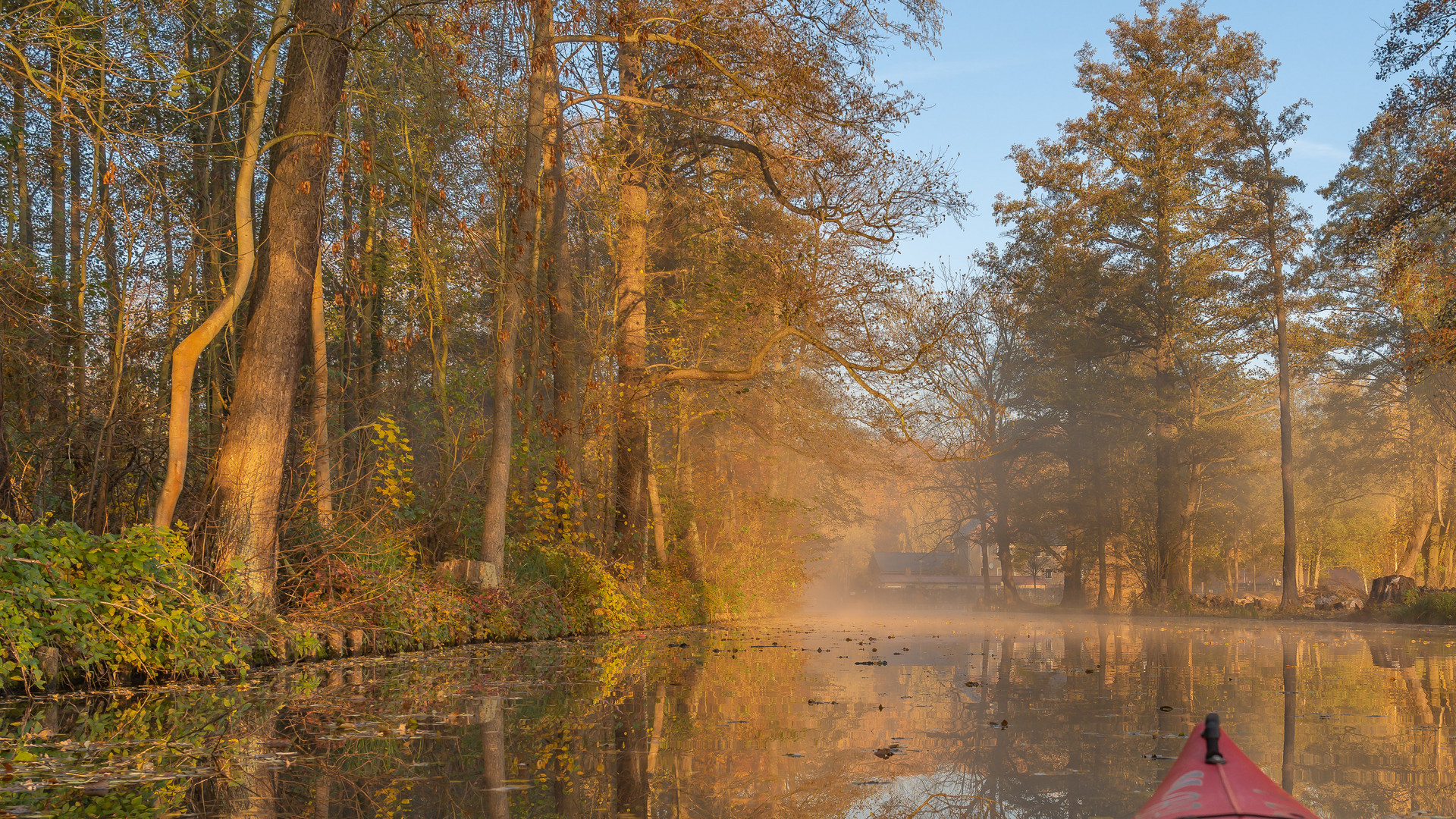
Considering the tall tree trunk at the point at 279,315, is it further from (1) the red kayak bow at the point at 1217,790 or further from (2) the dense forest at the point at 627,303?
(1) the red kayak bow at the point at 1217,790

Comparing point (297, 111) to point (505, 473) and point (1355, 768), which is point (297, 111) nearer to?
point (505, 473)

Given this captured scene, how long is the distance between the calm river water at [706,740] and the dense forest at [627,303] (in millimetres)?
2852

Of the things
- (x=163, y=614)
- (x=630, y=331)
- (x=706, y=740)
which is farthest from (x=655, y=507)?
(x=706, y=740)

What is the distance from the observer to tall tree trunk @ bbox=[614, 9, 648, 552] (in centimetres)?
1880

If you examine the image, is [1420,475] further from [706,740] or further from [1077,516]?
[706,740]

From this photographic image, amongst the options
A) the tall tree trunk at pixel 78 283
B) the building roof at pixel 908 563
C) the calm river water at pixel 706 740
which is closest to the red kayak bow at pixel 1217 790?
the calm river water at pixel 706 740

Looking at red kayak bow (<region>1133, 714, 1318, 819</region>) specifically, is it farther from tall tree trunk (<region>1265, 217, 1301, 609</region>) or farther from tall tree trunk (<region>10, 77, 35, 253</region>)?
tall tree trunk (<region>1265, 217, 1301, 609</region>)

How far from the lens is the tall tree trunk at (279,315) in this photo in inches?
376

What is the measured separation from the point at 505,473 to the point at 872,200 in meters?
7.71

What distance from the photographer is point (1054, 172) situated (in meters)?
34.0

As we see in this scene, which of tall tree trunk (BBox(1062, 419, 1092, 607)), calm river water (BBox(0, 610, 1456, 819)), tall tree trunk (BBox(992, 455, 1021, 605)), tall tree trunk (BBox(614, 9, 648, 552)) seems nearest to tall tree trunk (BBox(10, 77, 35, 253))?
calm river water (BBox(0, 610, 1456, 819))

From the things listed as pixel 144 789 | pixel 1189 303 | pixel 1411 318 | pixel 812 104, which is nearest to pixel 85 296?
pixel 812 104

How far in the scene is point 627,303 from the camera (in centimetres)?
1967

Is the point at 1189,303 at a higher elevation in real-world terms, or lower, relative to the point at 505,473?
higher
